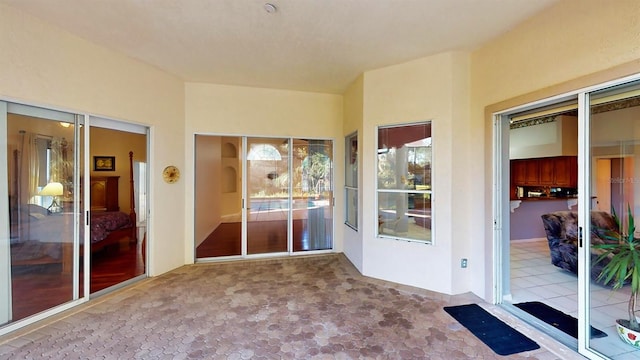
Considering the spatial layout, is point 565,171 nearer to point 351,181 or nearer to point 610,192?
point 610,192

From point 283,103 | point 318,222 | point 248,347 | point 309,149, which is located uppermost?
point 283,103

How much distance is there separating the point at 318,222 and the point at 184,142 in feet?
9.16

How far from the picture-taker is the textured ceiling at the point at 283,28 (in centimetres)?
243

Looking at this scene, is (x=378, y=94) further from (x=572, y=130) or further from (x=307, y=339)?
(x=572, y=130)

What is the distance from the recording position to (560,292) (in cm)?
343

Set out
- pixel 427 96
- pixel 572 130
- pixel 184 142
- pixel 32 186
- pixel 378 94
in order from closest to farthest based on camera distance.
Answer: pixel 32 186, pixel 427 96, pixel 378 94, pixel 184 142, pixel 572 130

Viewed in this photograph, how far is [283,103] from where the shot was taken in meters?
4.89

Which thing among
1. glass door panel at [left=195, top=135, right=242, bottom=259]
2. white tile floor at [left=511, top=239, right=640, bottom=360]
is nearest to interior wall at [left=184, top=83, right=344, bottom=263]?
glass door panel at [left=195, top=135, right=242, bottom=259]

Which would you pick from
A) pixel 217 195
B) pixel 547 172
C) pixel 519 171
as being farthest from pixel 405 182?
pixel 519 171

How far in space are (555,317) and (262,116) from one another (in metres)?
4.82

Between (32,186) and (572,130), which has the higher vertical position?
(572,130)

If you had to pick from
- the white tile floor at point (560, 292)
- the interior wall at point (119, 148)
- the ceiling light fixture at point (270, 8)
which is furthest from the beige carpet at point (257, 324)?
the ceiling light fixture at point (270, 8)

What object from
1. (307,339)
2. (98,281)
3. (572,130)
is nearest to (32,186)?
(98,281)

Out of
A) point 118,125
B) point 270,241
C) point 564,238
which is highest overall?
point 118,125
